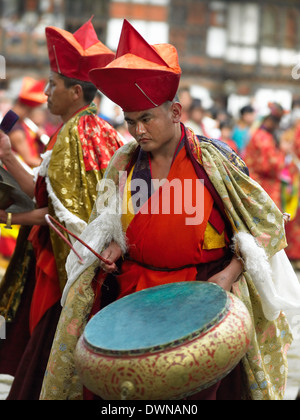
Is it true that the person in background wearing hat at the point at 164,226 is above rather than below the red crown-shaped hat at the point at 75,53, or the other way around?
below

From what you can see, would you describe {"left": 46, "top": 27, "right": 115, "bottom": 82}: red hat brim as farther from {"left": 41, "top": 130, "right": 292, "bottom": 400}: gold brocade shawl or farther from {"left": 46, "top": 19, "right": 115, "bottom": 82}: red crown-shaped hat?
{"left": 41, "top": 130, "right": 292, "bottom": 400}: gold brocade shawl

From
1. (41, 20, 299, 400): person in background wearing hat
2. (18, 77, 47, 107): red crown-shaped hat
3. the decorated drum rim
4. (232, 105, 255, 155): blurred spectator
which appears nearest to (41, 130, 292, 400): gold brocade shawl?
(41, 20, 299, 400): person in background wearing hat

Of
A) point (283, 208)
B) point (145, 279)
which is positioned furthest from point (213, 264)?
point (283, 208)

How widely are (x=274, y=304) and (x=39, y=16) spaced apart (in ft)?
86.5

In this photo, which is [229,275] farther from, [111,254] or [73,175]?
[73,175]

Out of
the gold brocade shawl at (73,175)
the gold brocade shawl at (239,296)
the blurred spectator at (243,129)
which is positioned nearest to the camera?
the gold brocade shawl at (239,296)

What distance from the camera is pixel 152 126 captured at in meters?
3.17

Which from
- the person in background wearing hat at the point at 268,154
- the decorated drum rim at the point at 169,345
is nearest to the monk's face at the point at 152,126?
the decorated drum rim at the point at 169,345

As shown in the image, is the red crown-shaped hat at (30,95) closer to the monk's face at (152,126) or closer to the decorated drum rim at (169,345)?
the monk's face at (152,126)

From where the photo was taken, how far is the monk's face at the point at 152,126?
315 cm

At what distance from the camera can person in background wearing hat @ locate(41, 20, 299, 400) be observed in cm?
314

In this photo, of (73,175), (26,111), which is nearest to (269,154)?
(26,111)

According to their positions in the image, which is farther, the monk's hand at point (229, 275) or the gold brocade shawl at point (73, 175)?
the gold brocade shawl at point (73, 175)

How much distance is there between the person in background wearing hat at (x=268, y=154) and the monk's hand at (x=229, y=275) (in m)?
6.02
